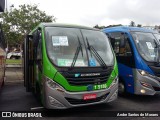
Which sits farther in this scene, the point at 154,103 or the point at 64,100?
the point at 154,103

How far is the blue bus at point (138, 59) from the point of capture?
8.29m

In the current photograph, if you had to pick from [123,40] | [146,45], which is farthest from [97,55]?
[146,45]

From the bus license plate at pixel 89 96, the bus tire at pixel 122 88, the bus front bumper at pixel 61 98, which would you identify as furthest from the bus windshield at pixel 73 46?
the bus tire at pixel 122 88

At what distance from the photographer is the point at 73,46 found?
707cm

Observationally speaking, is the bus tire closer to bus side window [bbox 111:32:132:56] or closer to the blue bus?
the blue bus

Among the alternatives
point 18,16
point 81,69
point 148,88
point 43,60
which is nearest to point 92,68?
point 81,69

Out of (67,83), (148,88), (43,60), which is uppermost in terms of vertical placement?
(43,60)

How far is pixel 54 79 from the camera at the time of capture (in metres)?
6.47

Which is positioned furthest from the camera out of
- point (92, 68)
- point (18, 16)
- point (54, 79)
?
point (18, 16)

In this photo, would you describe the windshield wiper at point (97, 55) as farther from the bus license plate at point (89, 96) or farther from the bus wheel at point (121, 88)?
the bus wheel at point (121, 88)

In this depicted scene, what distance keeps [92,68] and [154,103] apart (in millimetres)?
2912

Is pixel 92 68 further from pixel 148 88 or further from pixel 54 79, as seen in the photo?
pixel 148 88

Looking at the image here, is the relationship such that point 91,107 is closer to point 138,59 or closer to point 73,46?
point 73,46

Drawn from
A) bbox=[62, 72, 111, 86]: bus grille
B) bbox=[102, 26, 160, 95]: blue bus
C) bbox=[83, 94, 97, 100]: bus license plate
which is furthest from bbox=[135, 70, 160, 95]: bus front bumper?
bbox=[83, 94, 97, 100]: bus license plate
